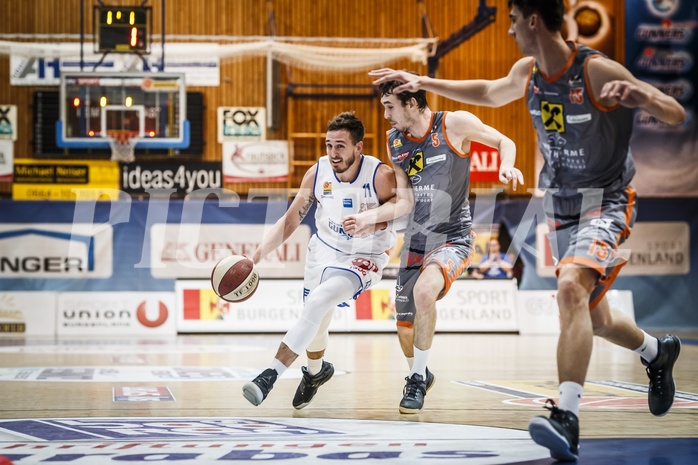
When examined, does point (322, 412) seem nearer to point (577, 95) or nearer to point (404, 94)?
point (404, 94)

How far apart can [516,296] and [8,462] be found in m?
12.7

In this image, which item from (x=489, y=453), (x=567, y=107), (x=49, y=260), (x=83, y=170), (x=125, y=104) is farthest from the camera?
(x=83, y=170)

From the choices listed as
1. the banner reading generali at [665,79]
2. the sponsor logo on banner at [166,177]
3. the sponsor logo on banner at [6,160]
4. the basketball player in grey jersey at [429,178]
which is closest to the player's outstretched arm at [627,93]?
the basketball player in grey jersey at [429,178]

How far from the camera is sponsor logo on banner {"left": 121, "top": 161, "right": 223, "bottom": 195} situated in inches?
856

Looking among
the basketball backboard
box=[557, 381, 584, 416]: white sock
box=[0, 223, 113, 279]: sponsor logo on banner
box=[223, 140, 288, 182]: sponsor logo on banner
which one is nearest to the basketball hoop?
the basketball backboard

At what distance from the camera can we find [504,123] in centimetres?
2283

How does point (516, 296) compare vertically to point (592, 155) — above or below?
below

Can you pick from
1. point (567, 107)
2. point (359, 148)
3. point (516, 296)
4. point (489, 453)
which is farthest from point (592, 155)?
point (516, 296)

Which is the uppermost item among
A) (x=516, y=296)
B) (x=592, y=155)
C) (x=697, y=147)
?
(x=697, y=147)

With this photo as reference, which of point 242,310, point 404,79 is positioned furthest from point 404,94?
point 242,310

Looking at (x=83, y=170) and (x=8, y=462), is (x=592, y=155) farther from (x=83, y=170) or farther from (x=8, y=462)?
(x=83, y=170)

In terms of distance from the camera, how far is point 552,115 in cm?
450

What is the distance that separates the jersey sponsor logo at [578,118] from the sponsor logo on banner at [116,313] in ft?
37.9

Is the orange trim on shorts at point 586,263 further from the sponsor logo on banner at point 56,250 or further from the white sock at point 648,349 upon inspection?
the sponsor logo on banner at point 56,250
